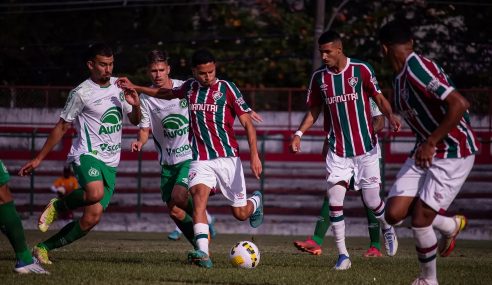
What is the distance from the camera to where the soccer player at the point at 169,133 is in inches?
497

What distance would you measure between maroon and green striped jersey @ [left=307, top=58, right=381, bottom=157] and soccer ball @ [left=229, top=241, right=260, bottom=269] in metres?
1.46

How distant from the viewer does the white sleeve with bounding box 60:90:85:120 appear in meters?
11.8

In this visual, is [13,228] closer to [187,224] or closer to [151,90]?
[151,90]

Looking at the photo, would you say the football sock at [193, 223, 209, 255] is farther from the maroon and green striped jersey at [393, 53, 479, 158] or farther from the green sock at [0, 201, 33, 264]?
the maroon and green striped jersey at [393, 53, 479, 158]

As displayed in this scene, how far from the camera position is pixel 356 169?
38.6 ft

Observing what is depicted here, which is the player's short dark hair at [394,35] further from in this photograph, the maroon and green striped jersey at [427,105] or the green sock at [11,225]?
the green sock at [11,225]

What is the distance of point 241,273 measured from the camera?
1048 cm

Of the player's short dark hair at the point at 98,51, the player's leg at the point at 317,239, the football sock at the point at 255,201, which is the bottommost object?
the player's leg at the point at 317,239

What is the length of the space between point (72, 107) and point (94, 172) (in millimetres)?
724

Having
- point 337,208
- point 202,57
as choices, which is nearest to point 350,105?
point 337,208

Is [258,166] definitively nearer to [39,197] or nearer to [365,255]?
[365,255]

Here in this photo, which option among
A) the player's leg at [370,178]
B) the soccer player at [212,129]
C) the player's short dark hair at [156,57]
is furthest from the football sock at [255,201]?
the player's short dark hair at [156,57]

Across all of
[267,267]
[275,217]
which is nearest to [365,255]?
[267,267]

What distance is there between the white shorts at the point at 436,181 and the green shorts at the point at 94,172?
3.71 m
